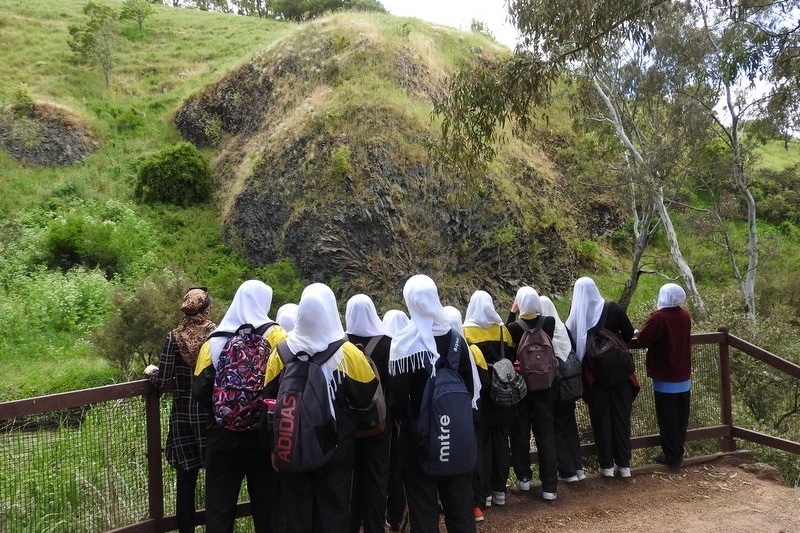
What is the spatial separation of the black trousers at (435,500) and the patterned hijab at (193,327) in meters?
1.67

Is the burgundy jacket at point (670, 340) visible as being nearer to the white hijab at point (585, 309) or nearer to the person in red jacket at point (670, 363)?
the person in red jacket at point (670, 363)

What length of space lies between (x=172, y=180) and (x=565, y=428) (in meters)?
21.1

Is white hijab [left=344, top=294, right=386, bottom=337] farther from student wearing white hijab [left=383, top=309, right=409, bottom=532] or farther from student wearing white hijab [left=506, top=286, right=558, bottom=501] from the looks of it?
student wearing white hijab [left=506, top=286, right=558, bottom=501]

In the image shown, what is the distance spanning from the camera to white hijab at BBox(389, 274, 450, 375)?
3.96 m

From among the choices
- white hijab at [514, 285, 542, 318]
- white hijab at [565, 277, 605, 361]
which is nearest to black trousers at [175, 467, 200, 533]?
white hijab at [514, 285, 542, 318]

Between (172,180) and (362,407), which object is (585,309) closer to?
(362,407)

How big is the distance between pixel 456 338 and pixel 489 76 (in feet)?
15.1

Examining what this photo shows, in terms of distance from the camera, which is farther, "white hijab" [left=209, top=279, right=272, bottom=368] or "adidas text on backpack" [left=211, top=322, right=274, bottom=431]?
"white hijab" [left=209, top=279, right=272, bottom=368]

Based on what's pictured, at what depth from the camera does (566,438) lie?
552 centimetres

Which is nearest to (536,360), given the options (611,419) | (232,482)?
(611,419)

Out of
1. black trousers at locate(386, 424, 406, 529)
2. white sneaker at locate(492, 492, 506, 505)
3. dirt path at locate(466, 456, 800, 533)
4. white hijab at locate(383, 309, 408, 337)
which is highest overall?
white hijab at locate(383, 309, 408, 337)

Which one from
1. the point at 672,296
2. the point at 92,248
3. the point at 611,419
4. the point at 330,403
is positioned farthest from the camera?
the point at 92,248

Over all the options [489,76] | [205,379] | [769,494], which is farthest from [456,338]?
[489,76]

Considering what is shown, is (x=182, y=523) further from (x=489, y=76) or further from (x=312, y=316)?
(x=489, y=76)
